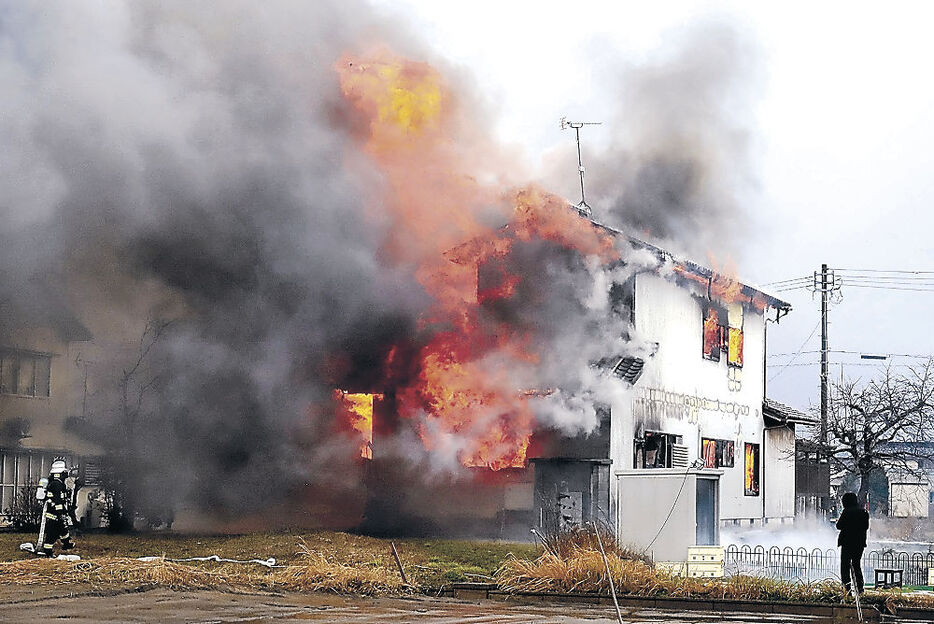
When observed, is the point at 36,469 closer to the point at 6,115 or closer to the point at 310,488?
the point at 310,488

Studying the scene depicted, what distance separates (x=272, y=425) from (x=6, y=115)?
382 inches

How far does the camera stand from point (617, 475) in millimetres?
25797

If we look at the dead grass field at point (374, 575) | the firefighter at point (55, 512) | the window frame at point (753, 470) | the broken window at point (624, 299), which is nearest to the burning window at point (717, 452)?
the window frame at point (753, 470)

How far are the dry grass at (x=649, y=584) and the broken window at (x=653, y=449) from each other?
370 inches

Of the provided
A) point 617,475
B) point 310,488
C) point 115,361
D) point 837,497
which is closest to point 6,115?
point 115,361

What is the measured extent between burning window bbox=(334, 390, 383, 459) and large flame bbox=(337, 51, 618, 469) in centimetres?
179

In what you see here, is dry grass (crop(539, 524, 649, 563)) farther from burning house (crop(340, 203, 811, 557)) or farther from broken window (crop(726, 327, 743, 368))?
broken window (crop(726, 327, 743, 368))

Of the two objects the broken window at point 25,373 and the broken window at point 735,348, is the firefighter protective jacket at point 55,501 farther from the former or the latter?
the broken window at point 735,348

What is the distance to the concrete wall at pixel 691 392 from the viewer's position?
2930cm

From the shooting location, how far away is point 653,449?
98.5ft

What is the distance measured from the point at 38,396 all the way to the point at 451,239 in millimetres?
10782

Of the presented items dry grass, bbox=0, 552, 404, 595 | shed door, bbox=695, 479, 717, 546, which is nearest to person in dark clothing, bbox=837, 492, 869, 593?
shed door, bbox=695, 479, 717, 546

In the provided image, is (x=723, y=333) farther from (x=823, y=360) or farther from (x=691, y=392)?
(x=823, y=360)

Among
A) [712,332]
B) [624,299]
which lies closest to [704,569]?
[624,299]
